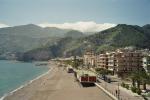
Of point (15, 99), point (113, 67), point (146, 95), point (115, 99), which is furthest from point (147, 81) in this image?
point (113, 67)

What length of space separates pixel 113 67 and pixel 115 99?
73.5 meters

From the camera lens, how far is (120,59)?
125m

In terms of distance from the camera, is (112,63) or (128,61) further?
(112,63)

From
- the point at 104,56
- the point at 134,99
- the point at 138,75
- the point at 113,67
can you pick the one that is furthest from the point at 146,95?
the point at 104,56

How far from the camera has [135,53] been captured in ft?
411

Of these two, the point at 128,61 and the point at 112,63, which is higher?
the point at 128,61

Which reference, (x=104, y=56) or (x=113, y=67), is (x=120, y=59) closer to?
(x=113, y=67)

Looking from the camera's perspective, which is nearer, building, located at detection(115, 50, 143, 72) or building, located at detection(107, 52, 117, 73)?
building, located at detection(115, 50, 143, 72)

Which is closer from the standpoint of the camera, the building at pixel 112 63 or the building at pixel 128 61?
the building at pixel 128 61

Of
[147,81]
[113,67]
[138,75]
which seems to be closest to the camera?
[147,81]

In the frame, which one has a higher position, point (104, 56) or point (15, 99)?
point (104, 56)

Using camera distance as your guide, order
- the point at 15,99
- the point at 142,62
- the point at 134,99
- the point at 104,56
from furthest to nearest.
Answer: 1. the point at 104,56
2. the point at 142,62
3. the point at 15,99
4. the point at 134,99

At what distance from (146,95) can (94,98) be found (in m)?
10.3

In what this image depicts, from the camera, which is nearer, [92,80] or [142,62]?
[92,80]
